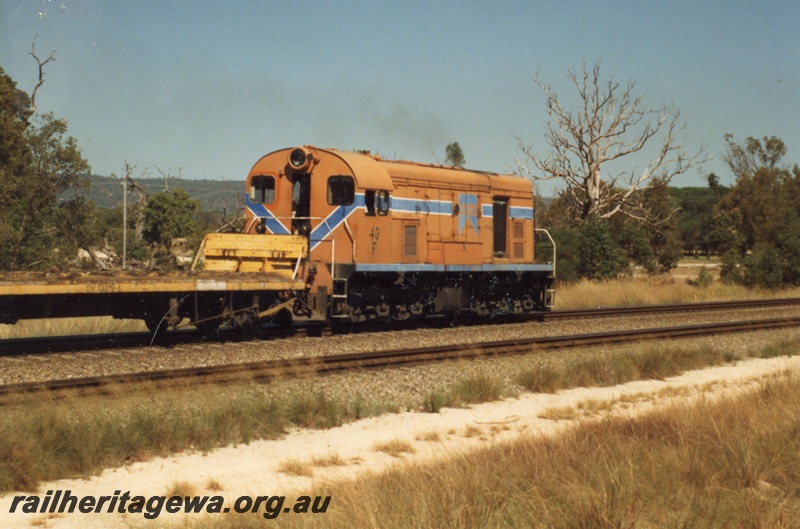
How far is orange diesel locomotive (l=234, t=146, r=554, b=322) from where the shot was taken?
16.6 metres

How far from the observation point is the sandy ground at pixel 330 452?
692 centimetres

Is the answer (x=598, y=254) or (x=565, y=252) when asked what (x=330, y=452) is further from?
(x=565, y=252)

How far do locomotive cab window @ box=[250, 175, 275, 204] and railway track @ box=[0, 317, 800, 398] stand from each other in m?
5.31

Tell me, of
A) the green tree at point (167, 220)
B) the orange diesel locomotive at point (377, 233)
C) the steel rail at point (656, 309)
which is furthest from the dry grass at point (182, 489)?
the green tree at point (167, 220)

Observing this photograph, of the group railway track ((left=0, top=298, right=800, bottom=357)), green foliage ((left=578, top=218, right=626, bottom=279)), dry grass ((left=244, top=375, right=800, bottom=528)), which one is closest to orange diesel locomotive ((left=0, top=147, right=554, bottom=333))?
railway track ((left=0, top=298, right=800, bottom=357))

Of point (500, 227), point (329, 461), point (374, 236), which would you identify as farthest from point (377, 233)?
point (329, 461)

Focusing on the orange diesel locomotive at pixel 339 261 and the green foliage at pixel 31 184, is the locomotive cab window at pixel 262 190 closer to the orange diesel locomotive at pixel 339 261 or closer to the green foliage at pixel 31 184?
the orange diesel locomotive at pixel 339 261

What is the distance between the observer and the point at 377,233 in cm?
1758

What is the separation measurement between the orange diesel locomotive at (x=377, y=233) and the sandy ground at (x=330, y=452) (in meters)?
6.01

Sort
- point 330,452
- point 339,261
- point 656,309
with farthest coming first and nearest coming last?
point 656,309
point 339,261
point 330,452

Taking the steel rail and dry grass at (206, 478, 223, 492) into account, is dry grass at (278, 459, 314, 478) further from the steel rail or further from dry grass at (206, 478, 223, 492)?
the steel rail

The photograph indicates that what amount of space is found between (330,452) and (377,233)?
9525 millimetres

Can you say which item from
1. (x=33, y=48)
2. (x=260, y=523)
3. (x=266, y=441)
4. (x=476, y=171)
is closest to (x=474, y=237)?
(x=476, y=171)

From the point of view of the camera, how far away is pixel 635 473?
6934 mm
